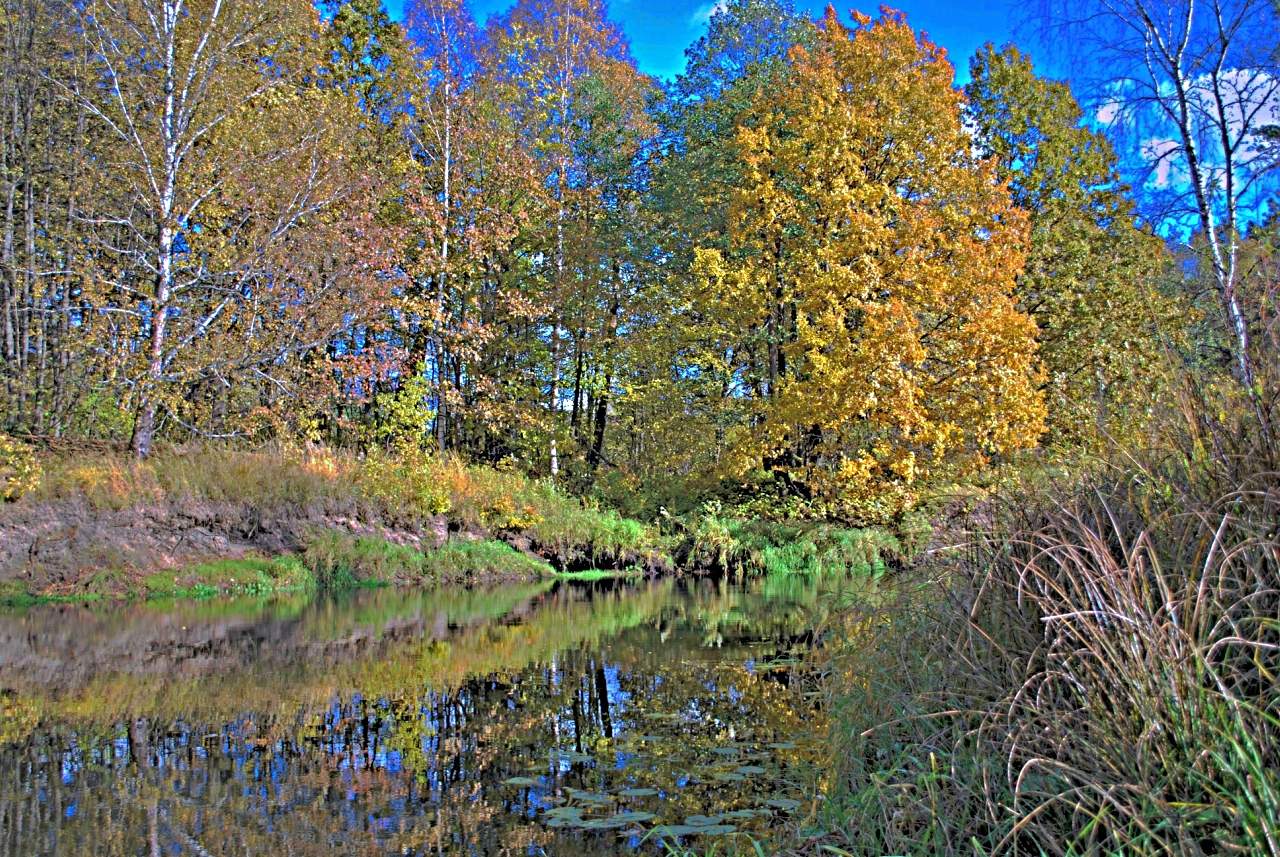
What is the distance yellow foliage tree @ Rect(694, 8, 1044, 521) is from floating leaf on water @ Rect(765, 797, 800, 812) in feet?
45.7

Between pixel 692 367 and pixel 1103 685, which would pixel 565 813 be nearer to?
pixel 1103 685

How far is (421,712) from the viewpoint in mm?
6324

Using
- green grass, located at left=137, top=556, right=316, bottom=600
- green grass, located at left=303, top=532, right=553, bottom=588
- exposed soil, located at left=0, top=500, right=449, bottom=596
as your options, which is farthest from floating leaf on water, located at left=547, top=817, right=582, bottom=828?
green grass, located at left=303, top=532, right=553, bottom=588

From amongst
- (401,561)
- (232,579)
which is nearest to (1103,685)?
(232,579)

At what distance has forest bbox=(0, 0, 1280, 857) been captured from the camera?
3.22 m

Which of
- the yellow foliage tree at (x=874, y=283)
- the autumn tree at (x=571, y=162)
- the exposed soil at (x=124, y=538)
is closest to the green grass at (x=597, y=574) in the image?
the yellow foliage tree at (x=874, y=283)

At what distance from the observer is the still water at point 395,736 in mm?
4141

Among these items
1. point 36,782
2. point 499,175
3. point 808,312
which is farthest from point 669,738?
point 499,175

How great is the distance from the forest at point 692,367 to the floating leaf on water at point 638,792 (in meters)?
0.31

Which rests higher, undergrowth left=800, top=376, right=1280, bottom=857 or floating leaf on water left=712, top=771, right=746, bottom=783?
undergrowth left=800, top=376, right=1280, bottom=857

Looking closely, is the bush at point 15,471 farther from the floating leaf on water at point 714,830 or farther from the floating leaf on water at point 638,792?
the floating leaf on water at point 714,830

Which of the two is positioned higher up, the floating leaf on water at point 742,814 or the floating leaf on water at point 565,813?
the floating leaf on water at point 742,814

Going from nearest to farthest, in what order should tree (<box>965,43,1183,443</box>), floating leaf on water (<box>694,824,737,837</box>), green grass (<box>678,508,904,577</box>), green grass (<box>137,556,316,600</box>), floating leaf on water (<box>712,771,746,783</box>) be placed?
floating leaf on water (<box>694,824,737,837</box>)
floating leaf on water (<box>712,771,746,783</box>)
green grass (<box>137,556,316,600</box>)
green grass (<box>678,508,904,577</box>)
tree (<box>965,43,1183,443</box>)

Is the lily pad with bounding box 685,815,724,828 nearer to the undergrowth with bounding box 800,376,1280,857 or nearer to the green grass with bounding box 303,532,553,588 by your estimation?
the undergrowth with bounding box 800,376,1280,857
